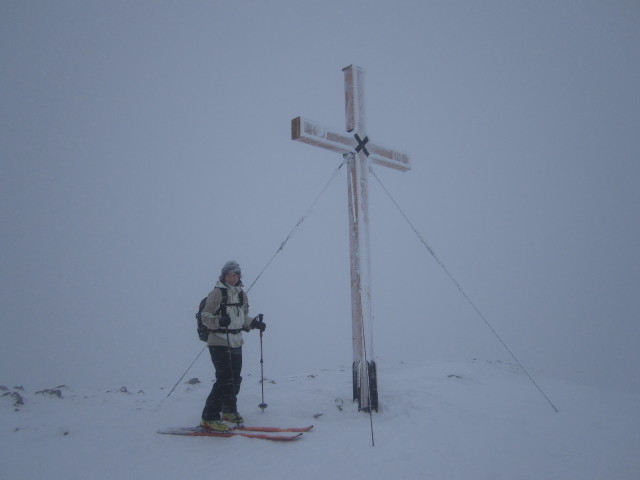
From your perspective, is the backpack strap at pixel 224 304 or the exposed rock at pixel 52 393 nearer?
the backpack strap at pixel 224 304

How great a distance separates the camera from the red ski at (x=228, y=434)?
4830 millimetres

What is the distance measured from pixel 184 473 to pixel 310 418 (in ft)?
7.76

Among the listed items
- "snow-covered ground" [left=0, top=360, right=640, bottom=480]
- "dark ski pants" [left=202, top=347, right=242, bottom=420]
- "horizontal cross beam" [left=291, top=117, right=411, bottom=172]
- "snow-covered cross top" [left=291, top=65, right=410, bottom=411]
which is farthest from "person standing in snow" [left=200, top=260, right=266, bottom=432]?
"horizontal cross beam" [left=291, top=117, right=411, bottom=172]

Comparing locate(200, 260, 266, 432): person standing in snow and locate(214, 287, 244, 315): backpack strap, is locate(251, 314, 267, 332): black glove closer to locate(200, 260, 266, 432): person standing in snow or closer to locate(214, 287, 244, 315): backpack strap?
locate(200, 260, 266, 432): person standing in snow

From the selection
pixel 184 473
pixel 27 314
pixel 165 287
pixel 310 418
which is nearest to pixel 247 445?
pixel 184 473

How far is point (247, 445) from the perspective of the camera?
471 centimetres

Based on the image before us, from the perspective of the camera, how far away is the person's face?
612 centimetres

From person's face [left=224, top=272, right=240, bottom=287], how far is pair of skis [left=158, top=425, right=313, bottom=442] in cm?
218

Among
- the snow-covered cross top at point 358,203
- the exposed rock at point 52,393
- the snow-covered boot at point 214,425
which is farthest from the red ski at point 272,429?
the exposed rock at point 52,393

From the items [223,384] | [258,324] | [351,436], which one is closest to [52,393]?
[223,384]

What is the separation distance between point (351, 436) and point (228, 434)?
1.68 m

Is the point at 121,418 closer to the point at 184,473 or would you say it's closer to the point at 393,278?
the point at 184,473

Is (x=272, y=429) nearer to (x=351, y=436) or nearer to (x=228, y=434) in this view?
(x=228, y=434)

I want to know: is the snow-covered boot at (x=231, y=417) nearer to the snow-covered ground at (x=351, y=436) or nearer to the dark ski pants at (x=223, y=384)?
the dark ski pants at (x=223, y=384)
